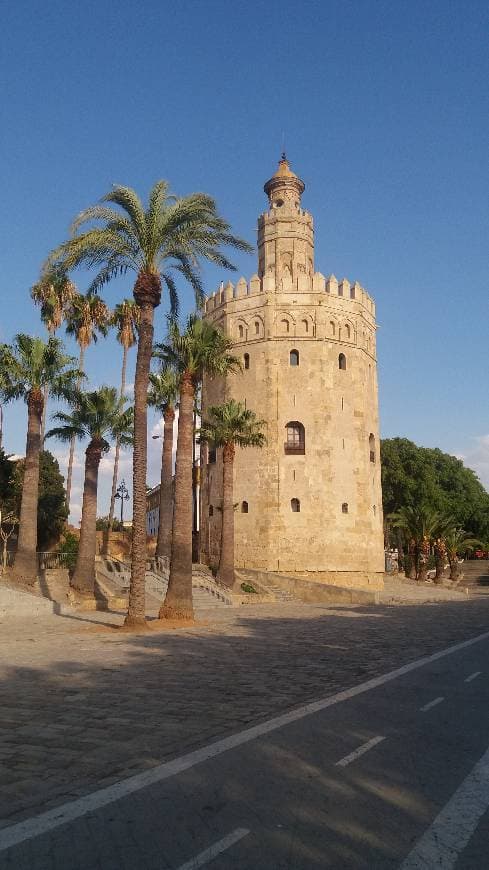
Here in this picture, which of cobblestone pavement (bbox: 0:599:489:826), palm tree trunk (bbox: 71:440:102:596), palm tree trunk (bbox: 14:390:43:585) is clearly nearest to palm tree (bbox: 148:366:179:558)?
palm tree trunk (bbox: 71:440:102:596)

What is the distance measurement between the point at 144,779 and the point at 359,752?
212 centimetres

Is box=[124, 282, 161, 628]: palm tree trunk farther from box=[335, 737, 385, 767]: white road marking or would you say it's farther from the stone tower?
the stone tower

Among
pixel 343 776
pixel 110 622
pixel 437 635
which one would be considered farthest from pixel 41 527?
pixel 343 776

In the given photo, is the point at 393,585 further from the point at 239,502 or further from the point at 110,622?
the point at 110,622

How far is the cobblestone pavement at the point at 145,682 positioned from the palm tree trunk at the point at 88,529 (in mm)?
6522

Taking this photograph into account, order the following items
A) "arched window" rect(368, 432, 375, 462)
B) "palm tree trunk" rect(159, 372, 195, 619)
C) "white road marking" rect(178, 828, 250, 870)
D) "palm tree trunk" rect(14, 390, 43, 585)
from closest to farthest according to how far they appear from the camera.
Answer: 1. "white road marking" rect(178, 828, 250, 870)
2. "palm tree trunk" rect(159, 372, 195, 619)
3. "palm tree trunk" rect(14, 390, 43, 585)
4. "arched window" rect(368, 432, 375, 462)

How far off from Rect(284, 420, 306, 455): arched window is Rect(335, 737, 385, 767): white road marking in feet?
114

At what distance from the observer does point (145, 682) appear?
10.3 meters

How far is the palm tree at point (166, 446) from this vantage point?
3656cm

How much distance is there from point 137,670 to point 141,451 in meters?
8.37

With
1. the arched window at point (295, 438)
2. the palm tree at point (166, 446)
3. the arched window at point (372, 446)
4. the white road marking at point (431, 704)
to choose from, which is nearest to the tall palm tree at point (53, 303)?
the palm tree at point (166, 446)

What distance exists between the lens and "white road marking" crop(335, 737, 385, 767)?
6123 millimetres

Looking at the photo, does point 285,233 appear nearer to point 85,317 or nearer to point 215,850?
point 85,317

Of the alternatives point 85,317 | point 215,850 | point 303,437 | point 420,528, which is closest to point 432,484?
point 420,528
